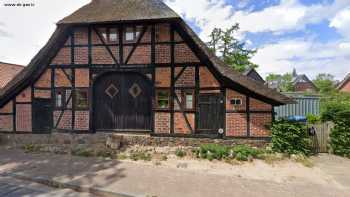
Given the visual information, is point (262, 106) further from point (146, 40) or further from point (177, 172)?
point (146, 40)

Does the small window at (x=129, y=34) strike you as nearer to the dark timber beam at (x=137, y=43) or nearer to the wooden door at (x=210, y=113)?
the dark timber beam at (x=137, y=43)

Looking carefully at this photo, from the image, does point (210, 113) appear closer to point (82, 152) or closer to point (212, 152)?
point (212, 152)

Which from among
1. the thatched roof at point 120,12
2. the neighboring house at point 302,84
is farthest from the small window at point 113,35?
the neighboring house at point 302,84

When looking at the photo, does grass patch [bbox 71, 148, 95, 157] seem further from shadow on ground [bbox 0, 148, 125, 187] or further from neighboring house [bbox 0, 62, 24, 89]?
neighboring house [bbox 0, 62, 24, 89]

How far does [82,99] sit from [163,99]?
352 cm

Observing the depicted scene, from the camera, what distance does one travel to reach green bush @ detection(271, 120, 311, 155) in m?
7.38

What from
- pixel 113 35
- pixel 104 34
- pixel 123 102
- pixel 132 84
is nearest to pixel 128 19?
pixel 113 35

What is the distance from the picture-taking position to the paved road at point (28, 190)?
4.57 metres

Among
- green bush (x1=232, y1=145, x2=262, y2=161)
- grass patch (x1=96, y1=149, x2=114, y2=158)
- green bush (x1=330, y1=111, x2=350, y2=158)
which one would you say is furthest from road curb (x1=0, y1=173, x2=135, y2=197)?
green bush (x1=330, y1=111, x2=350, y2=158)

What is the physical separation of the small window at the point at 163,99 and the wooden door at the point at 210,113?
129 centimetres

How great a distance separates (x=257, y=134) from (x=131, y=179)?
5.01 metres

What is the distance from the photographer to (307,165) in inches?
260

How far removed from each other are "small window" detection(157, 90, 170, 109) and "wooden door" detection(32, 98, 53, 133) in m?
4.87

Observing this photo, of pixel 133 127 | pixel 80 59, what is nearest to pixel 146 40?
pixel 80 59
